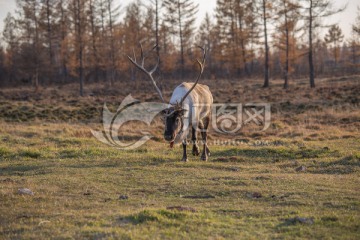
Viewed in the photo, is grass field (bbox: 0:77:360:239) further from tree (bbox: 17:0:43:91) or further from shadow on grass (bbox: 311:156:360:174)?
tree (bbox: 17:0:43:91)

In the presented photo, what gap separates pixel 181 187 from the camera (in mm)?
8859

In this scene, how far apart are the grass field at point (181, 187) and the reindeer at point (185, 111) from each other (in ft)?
2.65

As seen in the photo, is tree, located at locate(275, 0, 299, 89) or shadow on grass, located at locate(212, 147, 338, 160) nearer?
shadow on grass, located at locate(212, 147, 338, 160)

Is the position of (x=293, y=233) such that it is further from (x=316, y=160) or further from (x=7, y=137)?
(x=7, y=137)

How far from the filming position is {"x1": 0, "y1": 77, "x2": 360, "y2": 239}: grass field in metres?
5.93

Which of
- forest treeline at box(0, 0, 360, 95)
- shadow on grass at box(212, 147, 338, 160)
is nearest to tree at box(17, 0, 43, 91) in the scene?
forest treeline at box(0, 0, 360, 95)

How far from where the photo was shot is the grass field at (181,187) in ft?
19.5

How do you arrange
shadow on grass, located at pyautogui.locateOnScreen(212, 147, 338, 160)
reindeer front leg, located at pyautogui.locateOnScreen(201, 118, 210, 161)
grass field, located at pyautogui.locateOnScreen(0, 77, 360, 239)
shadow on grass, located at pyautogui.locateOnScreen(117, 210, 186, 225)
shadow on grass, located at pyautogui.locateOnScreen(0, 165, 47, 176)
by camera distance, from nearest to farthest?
grass field, located at pyautogui.locateOnScreen(0, 77, 360, 239)
shadow on grass, located at pyautogui.locateOnScreen(117, 210, 186, 225)
shadow on grass, located at pyautogui.locateOnScreen(0, 165, 47, 176)
reindeer front leg, located at pyautogui.locateOnScreen(201, 118, 210, 161)
shadow on grass, located at pyautogui.locateOnScreen(212, 147, 338, 160)

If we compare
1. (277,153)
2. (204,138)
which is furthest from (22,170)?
(277,153)

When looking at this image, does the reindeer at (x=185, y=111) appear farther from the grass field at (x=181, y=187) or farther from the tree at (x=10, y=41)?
the tree at (x=10, y=41)

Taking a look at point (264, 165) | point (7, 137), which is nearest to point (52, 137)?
point (7, 137)

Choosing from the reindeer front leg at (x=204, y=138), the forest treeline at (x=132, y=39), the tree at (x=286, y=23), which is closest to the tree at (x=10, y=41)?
the forest treeline at (x=132, y=39)

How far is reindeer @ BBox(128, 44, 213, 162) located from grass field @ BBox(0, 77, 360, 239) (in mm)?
807

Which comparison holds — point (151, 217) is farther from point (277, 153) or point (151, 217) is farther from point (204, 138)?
point (277, 153)
